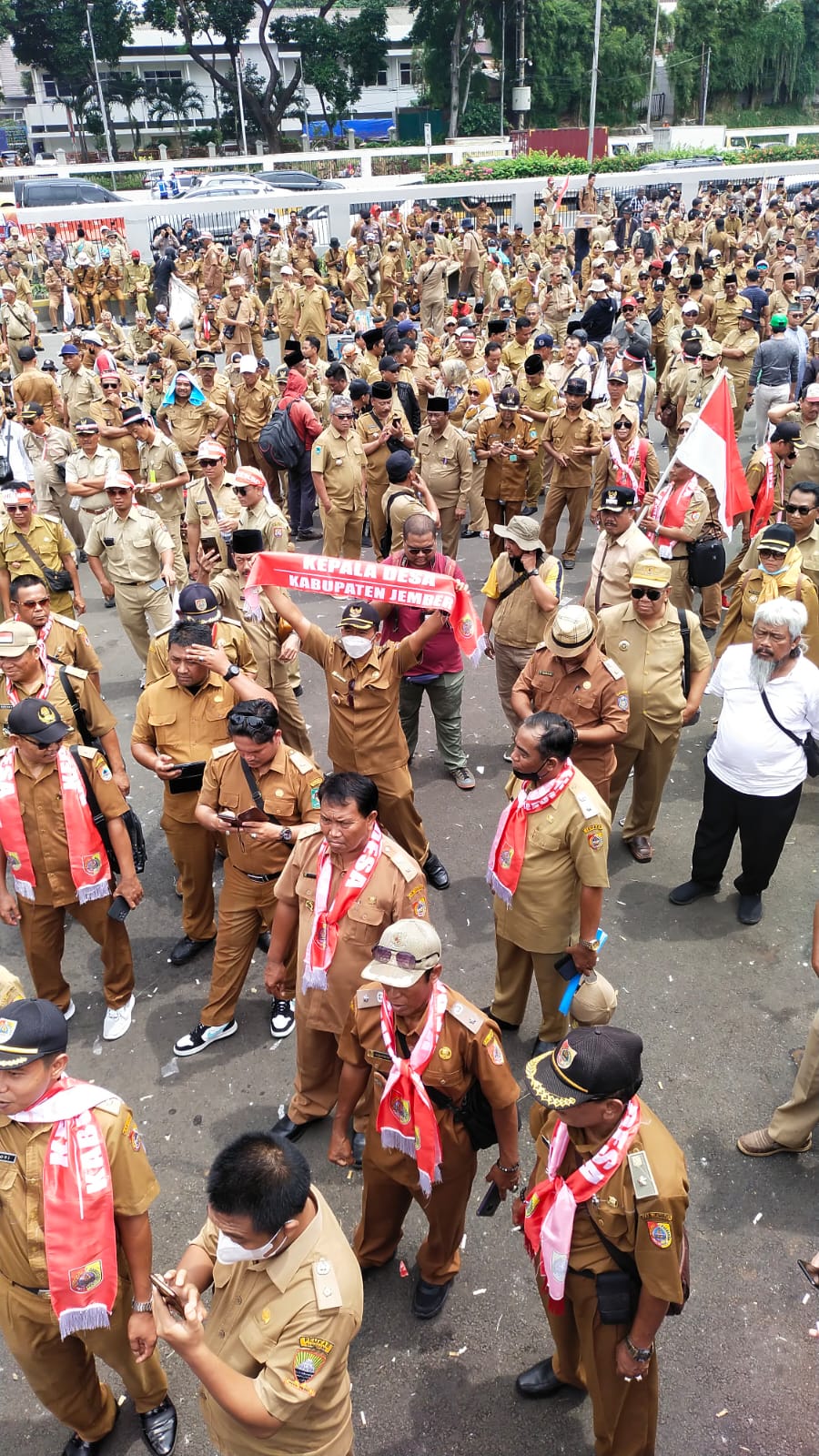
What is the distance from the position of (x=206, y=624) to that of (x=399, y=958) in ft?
9.65

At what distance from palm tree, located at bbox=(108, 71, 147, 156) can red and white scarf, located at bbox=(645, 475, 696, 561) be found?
62388mm

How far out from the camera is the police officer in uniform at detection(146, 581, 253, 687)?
228 inches

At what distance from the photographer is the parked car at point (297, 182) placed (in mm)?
36031

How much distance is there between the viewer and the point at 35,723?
444 centimetres

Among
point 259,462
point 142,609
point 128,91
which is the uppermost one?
point 128,91

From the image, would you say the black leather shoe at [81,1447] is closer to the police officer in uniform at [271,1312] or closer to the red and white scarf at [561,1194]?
the police officer in uniform at [271,1312]

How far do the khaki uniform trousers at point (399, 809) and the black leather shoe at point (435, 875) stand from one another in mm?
335

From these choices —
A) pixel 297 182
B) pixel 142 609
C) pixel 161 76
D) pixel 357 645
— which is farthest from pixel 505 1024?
pixel 161 76

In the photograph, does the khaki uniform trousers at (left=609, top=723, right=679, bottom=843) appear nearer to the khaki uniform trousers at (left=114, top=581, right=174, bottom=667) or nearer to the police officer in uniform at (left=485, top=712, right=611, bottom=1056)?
the police officer in uniform at (left=485, top=712, right=611, bottom=1056)

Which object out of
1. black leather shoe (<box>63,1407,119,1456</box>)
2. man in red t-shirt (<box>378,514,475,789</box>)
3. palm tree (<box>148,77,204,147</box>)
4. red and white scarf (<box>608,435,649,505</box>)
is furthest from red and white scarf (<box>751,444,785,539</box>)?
palm tree (<box>148,77,204,147</box>)

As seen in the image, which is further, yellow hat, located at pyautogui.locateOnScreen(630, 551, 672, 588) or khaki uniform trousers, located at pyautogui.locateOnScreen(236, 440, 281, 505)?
khaki uniform trousers, located at pyautogui.locateOnScreen(236, 440, 281, 505)

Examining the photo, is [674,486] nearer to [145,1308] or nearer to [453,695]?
[453,695]

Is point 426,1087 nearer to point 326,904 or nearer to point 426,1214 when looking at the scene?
point 426,1214

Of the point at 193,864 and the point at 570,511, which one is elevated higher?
the point at 570,511
